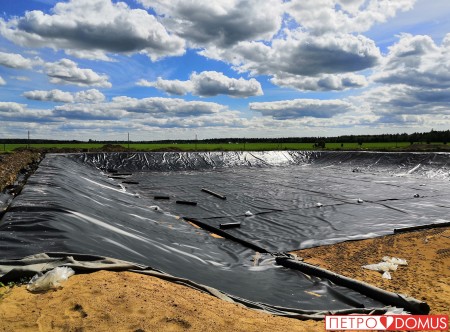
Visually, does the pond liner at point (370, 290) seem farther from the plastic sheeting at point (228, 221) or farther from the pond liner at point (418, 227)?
the pond liner at point (418, 227)

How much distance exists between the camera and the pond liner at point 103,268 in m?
3.34

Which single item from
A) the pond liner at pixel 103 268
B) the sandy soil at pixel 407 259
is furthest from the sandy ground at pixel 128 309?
the sandy soil at pixel 407 259

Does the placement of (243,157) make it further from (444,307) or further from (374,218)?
(444,307)

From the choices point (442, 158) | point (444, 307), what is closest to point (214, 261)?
point (444, 307)

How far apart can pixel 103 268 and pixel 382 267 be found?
14.7 ft

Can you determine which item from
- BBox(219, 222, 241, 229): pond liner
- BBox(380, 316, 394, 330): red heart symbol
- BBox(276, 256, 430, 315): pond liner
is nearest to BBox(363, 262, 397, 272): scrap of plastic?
BBox(276, 256, 430, 315): pond liner

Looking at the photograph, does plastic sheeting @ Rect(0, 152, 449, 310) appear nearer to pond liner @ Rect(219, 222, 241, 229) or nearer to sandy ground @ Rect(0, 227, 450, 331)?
pond liner @ Rect(219, 222, 241, 229)

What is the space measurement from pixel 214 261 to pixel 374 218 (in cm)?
554

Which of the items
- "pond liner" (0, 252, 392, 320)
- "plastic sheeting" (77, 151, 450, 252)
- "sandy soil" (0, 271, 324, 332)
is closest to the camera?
"sandy soil" (0, 271, 324, 332)

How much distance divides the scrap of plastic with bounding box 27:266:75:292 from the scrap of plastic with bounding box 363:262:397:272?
4.69m

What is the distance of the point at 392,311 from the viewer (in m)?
3.70

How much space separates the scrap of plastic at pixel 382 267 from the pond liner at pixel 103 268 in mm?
1812

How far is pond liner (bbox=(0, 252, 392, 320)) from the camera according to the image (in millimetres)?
3342

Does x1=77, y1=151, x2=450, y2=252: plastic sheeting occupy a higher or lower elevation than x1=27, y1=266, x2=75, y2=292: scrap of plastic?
lower
